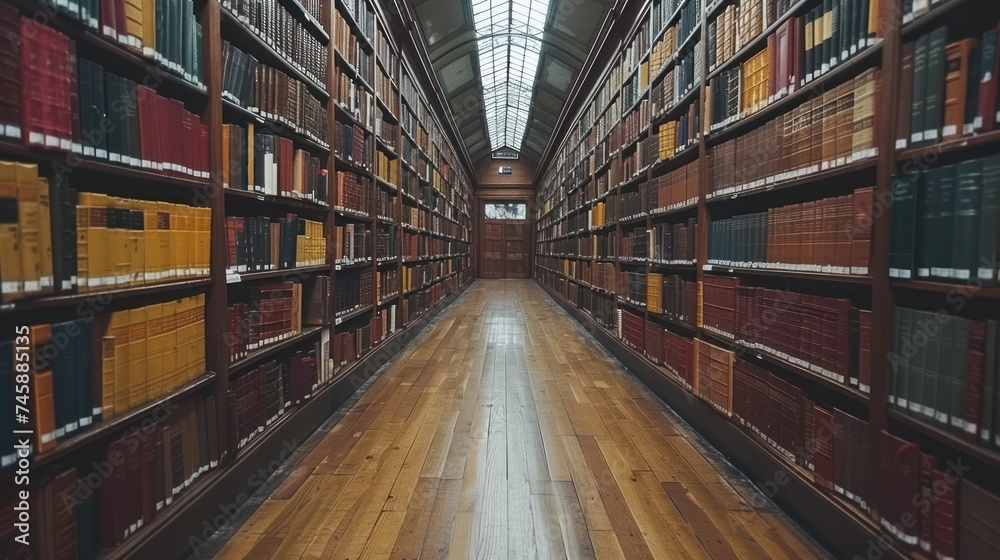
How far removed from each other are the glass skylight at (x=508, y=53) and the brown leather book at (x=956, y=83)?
7076mm

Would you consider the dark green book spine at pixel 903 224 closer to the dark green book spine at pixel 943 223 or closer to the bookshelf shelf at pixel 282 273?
the dark green book spine at pixel 943 223

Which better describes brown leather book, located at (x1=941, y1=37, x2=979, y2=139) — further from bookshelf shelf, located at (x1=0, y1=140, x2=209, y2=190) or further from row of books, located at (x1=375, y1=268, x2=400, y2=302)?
row of books, located at (x1=375, y1=268, x2=400, y2=302)

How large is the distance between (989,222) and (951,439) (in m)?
0.57

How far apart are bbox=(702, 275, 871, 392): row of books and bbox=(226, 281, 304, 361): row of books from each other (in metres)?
2.35

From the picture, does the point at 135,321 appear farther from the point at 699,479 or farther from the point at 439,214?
the point at 439,214

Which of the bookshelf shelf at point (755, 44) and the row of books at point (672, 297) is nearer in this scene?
the bookshelf shelf at point (755, 44)

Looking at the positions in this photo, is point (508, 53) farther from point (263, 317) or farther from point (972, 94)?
point (972, 94)

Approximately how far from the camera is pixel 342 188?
11.0 feet

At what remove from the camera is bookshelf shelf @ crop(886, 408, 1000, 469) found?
1.14 m

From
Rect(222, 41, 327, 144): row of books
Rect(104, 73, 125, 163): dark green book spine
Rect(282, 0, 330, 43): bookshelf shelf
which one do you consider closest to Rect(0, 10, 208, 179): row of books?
Rect(104, 73, 125, 163): dark green book spine

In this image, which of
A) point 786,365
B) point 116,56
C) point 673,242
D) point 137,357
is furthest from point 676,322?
point 116,56

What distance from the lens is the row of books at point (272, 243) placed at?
81.0 inches

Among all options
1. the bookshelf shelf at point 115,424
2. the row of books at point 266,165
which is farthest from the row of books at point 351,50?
the bookshelf shelf at point 115,424

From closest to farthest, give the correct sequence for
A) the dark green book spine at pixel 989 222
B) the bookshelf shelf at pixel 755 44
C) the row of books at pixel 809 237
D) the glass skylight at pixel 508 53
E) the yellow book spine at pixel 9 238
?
the yellow book spine at pixel 9 238
the dark green book spine at pixel 989 222
the row of books at pixel 809 237
the bookshelf shelf at pixel 755 44
the glass skylight at pixel 508 53
